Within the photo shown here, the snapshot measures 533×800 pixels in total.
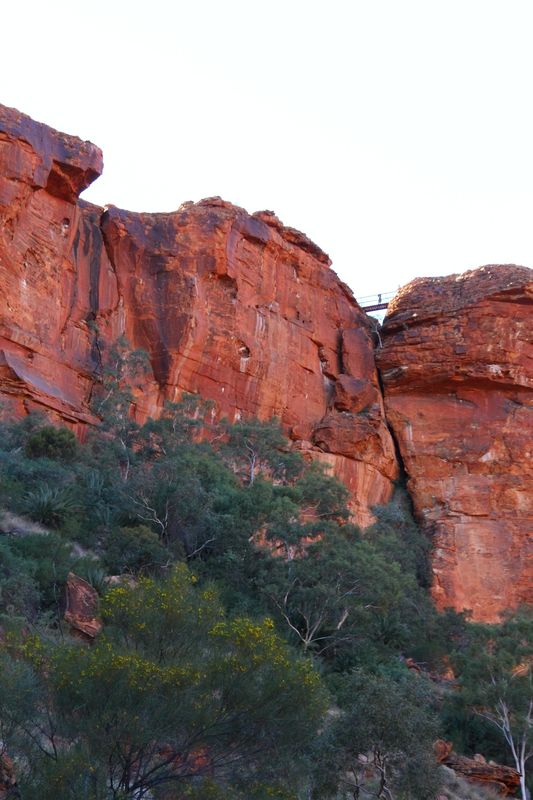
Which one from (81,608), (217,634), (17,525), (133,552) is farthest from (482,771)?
(17,525)

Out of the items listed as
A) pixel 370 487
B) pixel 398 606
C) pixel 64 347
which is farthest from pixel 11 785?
pixel 370 487

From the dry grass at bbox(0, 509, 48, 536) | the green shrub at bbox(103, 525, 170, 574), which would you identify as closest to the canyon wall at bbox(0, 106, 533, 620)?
the dry grass at bbox(0, 509, 48, 536)

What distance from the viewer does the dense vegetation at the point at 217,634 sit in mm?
11055

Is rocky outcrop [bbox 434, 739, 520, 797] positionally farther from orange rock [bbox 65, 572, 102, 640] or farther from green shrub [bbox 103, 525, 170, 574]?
green shrub [bbox 103, 525, 170, 574]

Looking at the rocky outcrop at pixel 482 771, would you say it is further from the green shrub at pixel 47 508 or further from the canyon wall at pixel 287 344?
the canyon wall at pixel 287 344

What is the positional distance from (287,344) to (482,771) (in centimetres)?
2268

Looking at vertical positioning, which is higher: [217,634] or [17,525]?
[217,634]

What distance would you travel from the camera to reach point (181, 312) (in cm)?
3625

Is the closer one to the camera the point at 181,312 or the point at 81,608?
the point at 81,608

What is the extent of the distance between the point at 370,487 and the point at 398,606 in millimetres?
12373

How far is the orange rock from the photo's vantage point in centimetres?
1778

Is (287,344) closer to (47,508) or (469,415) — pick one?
(469,415)

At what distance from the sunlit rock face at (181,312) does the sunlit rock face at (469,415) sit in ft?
4.73

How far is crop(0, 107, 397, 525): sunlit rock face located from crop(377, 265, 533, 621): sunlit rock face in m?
1.44
